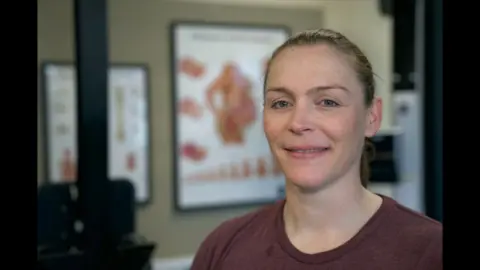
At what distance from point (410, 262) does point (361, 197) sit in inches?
5.6

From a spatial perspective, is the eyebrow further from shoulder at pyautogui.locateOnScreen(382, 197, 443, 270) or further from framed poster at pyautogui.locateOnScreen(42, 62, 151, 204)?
framed poster at pyautogui.locateOnScreen(42, 62, 151, 204)

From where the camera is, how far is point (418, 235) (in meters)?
0.88

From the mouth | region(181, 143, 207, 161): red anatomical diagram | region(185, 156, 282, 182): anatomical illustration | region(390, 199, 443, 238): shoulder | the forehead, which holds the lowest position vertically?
region(185, 156, 282, 182): anatomical illustration

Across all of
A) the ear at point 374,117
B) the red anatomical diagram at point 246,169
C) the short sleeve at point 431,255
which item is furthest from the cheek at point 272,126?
the red anatomical diagram at point 246,169

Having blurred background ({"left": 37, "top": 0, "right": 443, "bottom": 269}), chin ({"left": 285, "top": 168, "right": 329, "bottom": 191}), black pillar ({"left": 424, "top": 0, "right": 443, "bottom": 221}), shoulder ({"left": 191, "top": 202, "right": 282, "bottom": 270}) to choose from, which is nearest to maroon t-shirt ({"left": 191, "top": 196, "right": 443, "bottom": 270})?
shoulder ({"left": 191, "top": 202, "right": 282, "bottom": 270})

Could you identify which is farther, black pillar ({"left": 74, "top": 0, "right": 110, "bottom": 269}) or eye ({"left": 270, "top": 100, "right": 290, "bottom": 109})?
black pillar ({"left": 74, "top": 0, "right": 110, "bottom": 269})

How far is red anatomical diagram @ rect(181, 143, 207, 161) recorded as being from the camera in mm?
3137

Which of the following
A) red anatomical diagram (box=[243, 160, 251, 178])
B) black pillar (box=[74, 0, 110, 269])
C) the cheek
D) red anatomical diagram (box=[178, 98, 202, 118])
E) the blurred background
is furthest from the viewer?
red anatomical diagram (box=[243, 160, 251, 178])

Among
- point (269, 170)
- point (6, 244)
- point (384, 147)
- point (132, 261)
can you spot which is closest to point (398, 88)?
point (384, 147)

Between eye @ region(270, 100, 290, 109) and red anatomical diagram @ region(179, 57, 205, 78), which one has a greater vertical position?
red anatomical diagram @ region(179, 57, 205, 78)

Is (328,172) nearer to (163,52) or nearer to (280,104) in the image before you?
(280,104)

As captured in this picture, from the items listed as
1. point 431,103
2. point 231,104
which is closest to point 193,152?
point 231,104

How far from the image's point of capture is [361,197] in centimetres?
95

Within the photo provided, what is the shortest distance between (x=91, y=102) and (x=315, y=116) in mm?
957
